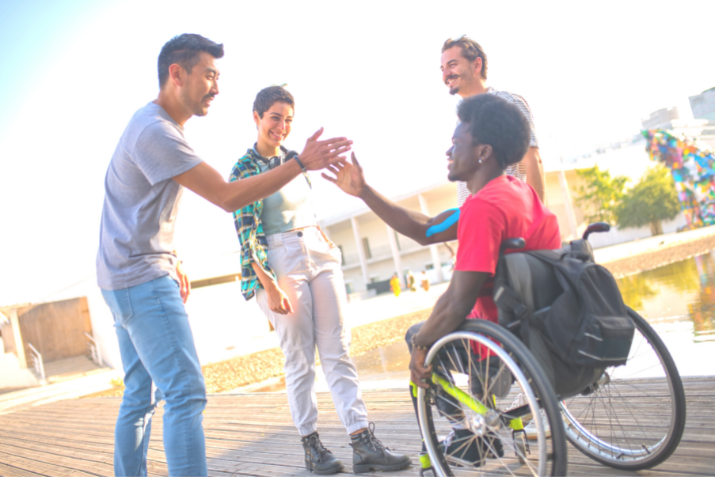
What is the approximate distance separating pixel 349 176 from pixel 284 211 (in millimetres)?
450

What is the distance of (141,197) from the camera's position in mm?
1964

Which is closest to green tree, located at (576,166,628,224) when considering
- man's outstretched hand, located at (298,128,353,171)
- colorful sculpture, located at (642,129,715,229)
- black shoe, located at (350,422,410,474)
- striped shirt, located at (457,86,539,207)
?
colorful sculpture, located at (642,129,715,229)

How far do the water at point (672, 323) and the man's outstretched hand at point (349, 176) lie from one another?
139 cm

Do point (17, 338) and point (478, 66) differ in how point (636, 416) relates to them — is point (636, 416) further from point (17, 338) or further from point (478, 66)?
point (17, 338)

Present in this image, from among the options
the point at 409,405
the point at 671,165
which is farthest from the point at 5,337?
the point at 671,165

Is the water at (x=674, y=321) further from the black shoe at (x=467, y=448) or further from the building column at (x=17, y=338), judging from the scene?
the building column at (x=17, y=338)

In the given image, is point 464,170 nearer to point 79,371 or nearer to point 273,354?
point 273,354

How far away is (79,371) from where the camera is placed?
19.4m

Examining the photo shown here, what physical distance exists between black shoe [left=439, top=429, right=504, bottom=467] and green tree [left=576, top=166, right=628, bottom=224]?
41.4 metres

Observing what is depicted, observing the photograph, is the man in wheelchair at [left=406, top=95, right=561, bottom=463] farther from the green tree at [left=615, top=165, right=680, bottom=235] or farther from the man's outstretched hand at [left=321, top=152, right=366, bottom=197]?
the green tree at [left=615, top=165, right=680, bottom=235]

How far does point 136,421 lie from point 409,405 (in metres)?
1.98

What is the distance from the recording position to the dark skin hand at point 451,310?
1623 millimetres

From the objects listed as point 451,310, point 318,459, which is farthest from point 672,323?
point 451,310

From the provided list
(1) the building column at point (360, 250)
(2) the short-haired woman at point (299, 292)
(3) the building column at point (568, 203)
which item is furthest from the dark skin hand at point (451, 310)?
(3) the building column at point (568, 203)
